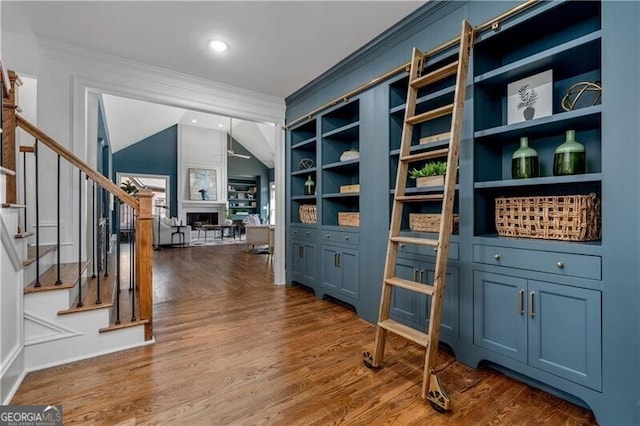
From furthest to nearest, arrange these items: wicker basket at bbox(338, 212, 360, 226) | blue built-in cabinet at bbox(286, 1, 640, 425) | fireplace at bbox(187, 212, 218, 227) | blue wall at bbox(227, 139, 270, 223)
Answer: blue wall at bbox(227, 139, 270, 223) < fireplace at bbox(187, 212, 218, 227) < wicker basket at bbox(338, 212, 360, 226) < blue built-in cabinet at bbox(286, 1, 640, 425)

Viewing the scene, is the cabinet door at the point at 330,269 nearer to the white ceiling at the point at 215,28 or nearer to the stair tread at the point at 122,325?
the stair tread at the point at 122,325

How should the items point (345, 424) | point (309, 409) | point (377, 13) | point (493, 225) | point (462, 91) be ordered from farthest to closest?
point (377, 13)
point (493, 225)
point (462, 91)
point (309, 409)
point (345, 424)

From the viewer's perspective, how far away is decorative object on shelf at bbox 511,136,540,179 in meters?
1.89

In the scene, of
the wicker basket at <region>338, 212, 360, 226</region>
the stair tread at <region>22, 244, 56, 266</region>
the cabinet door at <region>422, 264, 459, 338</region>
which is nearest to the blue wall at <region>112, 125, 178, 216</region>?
the stair tread at <region>22, 244, 56, 266</region>

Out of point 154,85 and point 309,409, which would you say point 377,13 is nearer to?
point 154,85

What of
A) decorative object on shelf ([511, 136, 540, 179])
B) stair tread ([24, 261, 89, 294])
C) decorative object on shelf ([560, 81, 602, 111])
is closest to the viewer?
decorative object on shelf ([560, 81, 602, 111])

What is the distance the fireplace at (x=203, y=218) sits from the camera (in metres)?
11.6

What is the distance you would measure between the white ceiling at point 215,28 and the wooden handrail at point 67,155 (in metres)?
0.95

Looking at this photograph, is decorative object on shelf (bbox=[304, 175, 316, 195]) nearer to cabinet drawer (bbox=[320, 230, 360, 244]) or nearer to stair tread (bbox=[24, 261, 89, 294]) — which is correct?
cabinet drawer (bbox=[320, 230, 360, 244])

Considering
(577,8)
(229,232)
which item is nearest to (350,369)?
(577,8)

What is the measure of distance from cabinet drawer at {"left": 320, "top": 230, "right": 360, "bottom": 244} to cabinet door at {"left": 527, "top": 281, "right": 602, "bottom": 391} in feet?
5.23

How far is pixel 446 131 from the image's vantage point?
2.61m

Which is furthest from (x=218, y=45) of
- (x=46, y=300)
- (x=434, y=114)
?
(x=46, y=300)

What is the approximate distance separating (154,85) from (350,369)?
3.41 m
